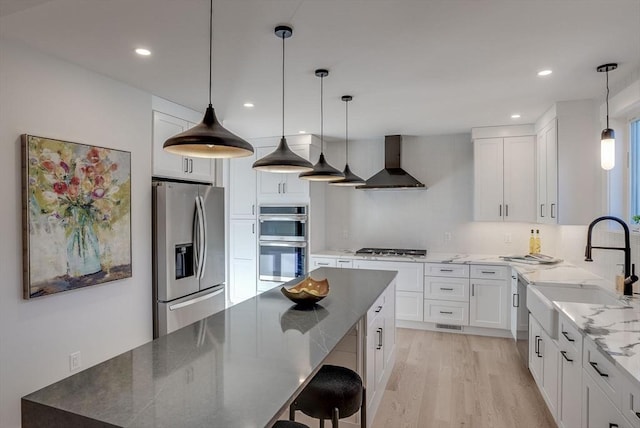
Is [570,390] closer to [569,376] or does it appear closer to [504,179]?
[569,376]

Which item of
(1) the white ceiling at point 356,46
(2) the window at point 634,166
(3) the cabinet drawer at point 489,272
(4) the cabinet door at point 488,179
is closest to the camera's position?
(1) the white ceiling at point 356,46

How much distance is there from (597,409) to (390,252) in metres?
3.16

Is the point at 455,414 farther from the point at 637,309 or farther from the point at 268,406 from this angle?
the point at 268,406

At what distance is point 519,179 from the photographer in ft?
14.1

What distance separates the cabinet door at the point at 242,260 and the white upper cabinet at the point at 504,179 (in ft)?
9.91

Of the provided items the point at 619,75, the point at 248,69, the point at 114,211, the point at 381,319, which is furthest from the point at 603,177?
the point at 114,211

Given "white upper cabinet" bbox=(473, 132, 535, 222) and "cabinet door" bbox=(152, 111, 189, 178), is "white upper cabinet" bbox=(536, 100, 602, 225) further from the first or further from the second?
"cabinet door" bbox=(152, 111, 189, 178)

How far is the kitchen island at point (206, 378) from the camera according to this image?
1.05 meters

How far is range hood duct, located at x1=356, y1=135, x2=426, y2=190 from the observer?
4.68m

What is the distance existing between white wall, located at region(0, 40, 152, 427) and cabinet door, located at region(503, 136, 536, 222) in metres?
3.95

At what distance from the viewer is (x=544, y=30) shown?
205 centimetres

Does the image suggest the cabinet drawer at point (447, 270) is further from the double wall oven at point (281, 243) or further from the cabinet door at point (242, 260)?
the cabinet door at point (242, 260)

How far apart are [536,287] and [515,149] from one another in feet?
6.55

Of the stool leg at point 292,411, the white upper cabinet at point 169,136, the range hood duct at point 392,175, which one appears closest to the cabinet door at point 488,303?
the range hood duct at point 392,175
